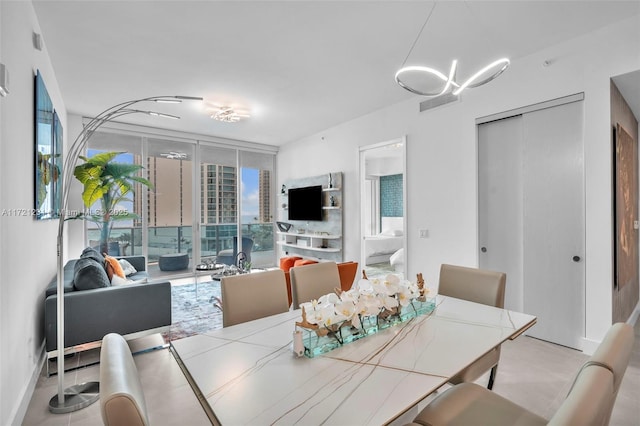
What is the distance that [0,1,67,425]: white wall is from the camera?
180 cm

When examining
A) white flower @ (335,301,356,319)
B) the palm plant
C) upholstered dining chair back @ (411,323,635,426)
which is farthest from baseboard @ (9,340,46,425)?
upholstered dining chair back @ (411,323,635,426)

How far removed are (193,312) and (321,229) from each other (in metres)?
2.71

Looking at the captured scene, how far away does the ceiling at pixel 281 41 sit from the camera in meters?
2.51

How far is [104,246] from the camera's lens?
5363 mm

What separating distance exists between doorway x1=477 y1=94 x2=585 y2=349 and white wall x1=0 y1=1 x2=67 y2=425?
4018 mm

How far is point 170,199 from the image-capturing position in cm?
624

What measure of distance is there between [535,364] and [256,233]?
5741 mm

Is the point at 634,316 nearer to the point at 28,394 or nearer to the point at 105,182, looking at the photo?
the point at 28,394

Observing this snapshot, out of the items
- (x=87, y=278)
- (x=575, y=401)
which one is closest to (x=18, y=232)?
(x=87, y=278)

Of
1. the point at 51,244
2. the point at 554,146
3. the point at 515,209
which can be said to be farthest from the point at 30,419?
the point at 554,146

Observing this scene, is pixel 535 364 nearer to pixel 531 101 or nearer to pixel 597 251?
pixel 597 251

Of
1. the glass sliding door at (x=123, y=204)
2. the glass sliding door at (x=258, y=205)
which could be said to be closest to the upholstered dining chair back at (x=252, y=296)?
the glass sliding door at (x=123, y=204)

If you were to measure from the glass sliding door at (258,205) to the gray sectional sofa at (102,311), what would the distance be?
4088 mm

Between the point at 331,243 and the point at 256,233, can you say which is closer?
the point at 331,243
